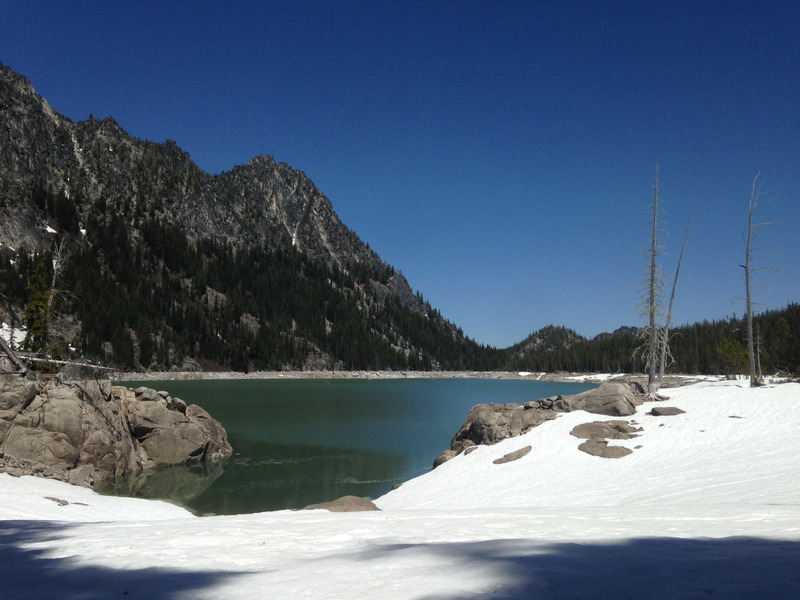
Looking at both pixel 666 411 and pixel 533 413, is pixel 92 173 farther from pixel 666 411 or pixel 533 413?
pixel 666 411

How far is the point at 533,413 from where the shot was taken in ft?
72.0

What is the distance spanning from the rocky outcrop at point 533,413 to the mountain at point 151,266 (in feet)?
269

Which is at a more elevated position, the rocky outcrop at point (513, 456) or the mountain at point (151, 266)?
the mountain at point (151, 266)

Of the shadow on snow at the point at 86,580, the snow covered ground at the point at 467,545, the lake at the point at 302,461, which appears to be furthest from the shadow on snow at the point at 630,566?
the lake at the point at 302,461

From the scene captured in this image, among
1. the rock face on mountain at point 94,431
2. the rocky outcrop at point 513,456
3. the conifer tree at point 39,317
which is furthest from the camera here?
the conifer tree at point 39,317

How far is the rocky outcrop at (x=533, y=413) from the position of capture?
20.9 metres

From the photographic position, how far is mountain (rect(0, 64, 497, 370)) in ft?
358

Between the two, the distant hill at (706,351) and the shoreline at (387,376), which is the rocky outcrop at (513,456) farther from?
the shoreline at (387,376)

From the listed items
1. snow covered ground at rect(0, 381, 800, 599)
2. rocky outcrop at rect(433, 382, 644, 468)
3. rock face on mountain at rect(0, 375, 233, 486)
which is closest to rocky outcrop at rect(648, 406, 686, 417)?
rocky outcrop at rect(433, 382, 644, 468)

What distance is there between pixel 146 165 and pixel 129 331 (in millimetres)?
85226

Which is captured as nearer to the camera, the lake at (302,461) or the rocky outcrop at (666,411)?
the rocky outcrop at (666,411)

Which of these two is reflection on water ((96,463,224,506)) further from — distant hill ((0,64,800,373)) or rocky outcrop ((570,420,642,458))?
distant hill ((0,64,800,373))

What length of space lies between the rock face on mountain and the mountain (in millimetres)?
70643

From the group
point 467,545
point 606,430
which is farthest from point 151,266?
point 467,545
